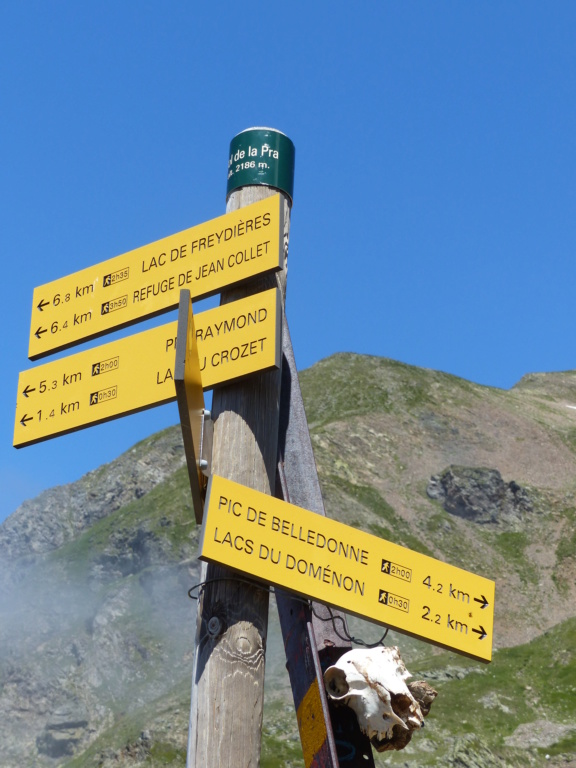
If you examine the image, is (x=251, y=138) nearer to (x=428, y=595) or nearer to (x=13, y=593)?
(x=428, y=595)

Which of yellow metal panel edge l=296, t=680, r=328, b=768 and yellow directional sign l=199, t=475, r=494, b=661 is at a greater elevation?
yellow directional sign l=199, t=475, r=494, b=661

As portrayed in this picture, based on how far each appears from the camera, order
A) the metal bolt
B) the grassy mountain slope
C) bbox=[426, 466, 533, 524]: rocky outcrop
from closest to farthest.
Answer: the metal bolt, the grassy mountain slope, bbox=[426, 466, 533, 524]: rocky outcrop

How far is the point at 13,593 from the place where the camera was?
372 feet

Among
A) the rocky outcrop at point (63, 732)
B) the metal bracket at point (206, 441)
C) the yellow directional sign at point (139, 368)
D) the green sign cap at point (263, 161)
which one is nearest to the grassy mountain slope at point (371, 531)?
the rocky outcrop at point (63, 732)

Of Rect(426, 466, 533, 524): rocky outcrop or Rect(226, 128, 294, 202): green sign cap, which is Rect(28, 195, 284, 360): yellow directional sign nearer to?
Rect(226, 128, 294, 202): green sign cap

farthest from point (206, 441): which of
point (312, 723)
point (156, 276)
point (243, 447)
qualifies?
point (312, 723)

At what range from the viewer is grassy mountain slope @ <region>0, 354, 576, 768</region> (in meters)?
72.6

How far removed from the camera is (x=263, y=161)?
261 inches

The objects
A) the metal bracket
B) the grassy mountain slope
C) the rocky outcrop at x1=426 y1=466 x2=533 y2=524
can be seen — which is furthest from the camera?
the rocky outcrop at x1=426 y1=466 x2=533 y2=524

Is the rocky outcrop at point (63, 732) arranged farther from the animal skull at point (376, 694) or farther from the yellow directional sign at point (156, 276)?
the animal skull at point (376, 694)

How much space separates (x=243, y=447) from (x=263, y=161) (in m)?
1.97

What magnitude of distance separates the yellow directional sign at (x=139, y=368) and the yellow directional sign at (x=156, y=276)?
24 cm

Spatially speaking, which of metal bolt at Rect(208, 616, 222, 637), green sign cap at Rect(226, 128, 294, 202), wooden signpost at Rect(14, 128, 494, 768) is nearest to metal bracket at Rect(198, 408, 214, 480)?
wooden signpost at Rect(14, 128, 494, 768)

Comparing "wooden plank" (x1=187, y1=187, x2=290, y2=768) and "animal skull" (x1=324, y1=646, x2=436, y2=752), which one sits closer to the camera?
"wooden plank" (x1=187, y1=187, x2=290, y2=768)
